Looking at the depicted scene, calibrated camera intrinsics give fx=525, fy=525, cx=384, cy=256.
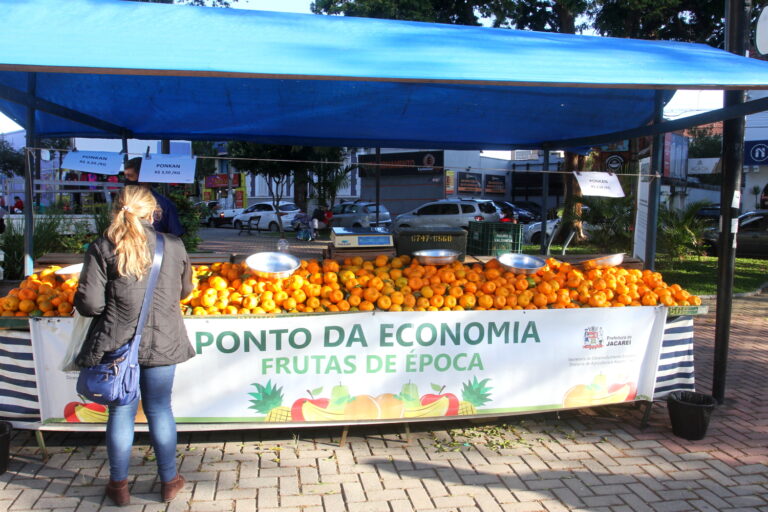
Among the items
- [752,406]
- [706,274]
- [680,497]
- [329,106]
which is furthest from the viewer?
[706,274]

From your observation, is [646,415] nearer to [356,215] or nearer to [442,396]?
[442,396]

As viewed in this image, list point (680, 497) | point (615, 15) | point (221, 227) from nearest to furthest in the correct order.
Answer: point (680, 497), point (615, 15), point (221, 227)

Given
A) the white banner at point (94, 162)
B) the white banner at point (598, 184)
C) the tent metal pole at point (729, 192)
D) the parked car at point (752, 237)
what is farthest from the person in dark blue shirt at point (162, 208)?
the parked car at point (752, 237)

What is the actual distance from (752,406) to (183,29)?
17.6ft

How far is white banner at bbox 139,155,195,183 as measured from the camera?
4.26 metres

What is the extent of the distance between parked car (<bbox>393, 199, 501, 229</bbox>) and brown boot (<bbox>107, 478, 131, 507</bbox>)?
17.7 m

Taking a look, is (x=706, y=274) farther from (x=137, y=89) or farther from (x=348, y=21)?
(x=137, y=89)

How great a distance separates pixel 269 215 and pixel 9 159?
62.1ft

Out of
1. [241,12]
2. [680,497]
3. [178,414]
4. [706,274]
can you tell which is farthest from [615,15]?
[178,414]

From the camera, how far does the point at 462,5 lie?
14.8 metres

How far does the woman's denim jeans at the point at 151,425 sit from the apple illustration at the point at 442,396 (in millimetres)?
1629

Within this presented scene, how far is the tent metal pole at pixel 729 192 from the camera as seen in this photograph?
4219mm

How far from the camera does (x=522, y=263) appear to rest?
4.49 meters

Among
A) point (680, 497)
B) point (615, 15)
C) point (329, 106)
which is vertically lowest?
point (680, 497)
